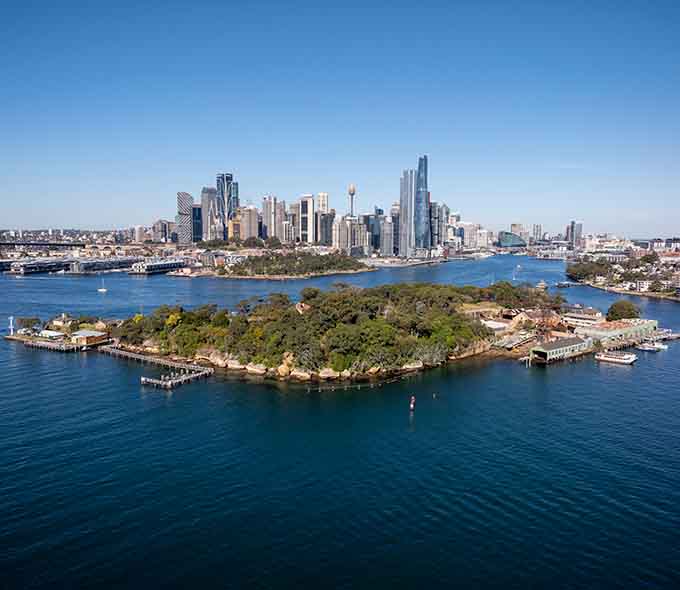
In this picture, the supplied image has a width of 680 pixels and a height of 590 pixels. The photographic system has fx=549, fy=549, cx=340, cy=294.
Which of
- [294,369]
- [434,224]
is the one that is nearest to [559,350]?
[294,369]

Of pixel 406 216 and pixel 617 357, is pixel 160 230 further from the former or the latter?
pixel 617 357

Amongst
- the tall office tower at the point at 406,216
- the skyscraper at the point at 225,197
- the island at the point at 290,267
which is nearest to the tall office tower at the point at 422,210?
the tall office tower at the point at 406,216

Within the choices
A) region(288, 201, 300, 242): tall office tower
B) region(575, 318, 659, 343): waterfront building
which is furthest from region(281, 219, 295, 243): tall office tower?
region(575, 318, 659, 343): waterfront building

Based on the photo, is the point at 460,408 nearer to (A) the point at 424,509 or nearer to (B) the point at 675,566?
(A) the point at 424,509

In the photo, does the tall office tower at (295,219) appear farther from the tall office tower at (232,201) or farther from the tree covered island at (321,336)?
the tree covered island at (321,336)

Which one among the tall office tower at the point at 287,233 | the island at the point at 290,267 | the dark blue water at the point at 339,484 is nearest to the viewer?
the dark blue water at the point at 339,484

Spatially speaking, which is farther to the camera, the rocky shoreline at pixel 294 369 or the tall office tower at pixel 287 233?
the tall office tower at pixel 287 233
